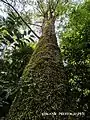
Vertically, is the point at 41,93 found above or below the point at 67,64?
below

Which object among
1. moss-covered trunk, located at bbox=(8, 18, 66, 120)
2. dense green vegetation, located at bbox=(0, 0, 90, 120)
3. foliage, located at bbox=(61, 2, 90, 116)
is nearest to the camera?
moss-covered trunk, located at bbox=(8, 18, 66, 120)

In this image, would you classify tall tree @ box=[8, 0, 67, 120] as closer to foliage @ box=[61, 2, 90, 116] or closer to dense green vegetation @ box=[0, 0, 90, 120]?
dense green vegetation @ box=[0, 0, 90, 120]

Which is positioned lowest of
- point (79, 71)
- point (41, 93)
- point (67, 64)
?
point (41, 93)

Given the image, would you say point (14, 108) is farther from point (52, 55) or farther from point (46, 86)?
point (52, 55)

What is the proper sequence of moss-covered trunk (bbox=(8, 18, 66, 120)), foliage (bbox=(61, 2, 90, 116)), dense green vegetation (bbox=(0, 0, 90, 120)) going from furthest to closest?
foliage (bbox=(61, 2, 90, 116)) → dense green vegetation (bbox=(0, 0, 90, 120)) → moss-covered trunk (bbox=(8, 18, 66, 120))

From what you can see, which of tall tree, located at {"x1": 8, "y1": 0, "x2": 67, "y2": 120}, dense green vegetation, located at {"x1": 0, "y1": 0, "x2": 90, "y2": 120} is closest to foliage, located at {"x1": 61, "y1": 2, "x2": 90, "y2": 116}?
dense green vegetation, located at {"x1": 0, "y1": 0, "x2": 90, "y2": 120}

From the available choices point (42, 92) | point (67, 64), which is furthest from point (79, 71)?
point (42, 92)

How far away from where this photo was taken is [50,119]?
173cm

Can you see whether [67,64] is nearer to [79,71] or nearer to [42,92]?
[79,71]

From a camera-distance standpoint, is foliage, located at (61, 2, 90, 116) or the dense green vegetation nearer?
the dense green vegetation

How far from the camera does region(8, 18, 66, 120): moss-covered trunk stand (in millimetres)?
1822

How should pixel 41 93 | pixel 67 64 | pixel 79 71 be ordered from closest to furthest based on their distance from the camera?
pixel 41 93
pixel 79 71
pixel 67 64

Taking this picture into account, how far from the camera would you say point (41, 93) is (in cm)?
205

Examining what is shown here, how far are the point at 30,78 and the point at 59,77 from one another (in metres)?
0.38
